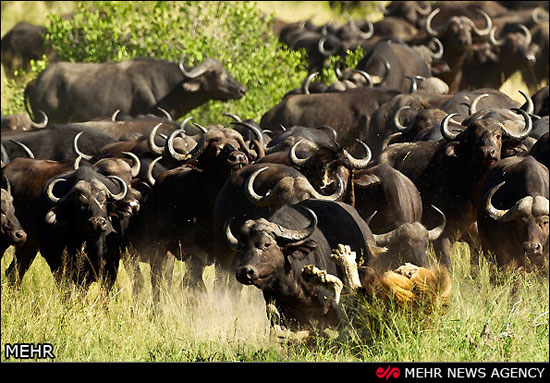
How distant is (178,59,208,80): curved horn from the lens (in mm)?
19453

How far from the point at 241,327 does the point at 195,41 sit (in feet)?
41.4

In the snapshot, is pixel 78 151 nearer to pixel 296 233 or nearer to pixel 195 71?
pixel 296 233

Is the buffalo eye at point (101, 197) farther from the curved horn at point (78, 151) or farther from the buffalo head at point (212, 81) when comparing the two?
the buffalo head at point (212, 81)

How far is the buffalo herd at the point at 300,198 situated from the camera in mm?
7582

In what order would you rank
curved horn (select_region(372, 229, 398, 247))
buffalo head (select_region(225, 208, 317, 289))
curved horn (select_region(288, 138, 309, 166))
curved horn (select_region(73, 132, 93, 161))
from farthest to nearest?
curved horn (select_region(73, 132, 93, 161)) → curved horn (select_region(288, 138, 309, 166)) → curved horn (select_region(372, 229, 398, 247)) → buffalo head (select_region(225, 208, 317, 289))

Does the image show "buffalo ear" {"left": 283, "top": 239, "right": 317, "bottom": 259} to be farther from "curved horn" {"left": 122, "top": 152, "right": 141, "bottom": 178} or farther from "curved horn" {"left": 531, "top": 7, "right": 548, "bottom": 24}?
"curved horn" {"left": 531, "top": 7, "right": 548, "bottom": 24}

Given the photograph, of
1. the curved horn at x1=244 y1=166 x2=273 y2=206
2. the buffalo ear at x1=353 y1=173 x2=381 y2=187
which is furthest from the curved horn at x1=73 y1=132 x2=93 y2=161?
the curved horn at x1=244 y1=166 x2=273 y2=206

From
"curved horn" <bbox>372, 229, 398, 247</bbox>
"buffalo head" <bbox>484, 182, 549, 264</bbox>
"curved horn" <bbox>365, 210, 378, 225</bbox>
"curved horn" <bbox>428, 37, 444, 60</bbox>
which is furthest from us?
"curved horn" <bbox>428, 37, 444, 60</bbox>

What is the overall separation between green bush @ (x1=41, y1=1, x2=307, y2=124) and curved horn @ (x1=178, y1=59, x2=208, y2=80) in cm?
26

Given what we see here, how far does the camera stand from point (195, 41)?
2009 centimetres

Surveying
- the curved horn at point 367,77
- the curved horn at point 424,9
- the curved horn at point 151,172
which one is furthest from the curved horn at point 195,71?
the curved horn at point 424,9

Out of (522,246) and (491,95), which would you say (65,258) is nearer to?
(522,246)

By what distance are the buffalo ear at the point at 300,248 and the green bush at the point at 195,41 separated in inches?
461

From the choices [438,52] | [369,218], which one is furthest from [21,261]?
[438,52]
